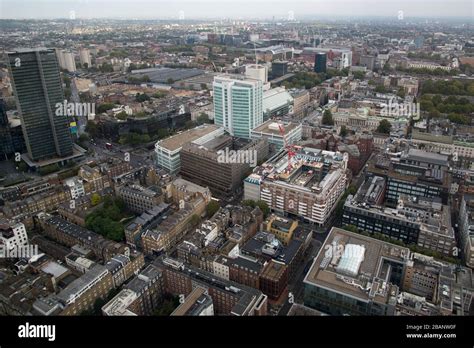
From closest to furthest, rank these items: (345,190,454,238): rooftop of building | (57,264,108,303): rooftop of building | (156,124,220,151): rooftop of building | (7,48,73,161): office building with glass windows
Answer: (57,264,108,303): rooftop of building
(345,190,454,238): rooftop of building
(7,48,73,161): office building with glass windows
(156,124,220,151): rooftop of building

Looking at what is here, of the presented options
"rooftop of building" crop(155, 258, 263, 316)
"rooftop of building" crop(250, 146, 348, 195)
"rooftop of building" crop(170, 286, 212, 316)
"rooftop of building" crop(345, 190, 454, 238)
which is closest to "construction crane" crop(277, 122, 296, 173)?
"rooftop of building" crop(250, 146, 348, 195)

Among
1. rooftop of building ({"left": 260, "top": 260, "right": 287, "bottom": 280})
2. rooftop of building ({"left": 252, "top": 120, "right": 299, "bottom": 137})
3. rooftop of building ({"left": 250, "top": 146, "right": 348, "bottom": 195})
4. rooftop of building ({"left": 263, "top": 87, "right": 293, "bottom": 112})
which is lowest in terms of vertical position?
rooftop of building ({"left": 260, "top": 260, "right": 287, "bottom": 280})

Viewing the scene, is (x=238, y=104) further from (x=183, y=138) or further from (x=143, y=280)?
(x=143, y=280)

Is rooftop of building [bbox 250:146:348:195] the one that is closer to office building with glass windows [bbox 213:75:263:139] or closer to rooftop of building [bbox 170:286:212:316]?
office building with glass windows [bbox 213:75:263:139]

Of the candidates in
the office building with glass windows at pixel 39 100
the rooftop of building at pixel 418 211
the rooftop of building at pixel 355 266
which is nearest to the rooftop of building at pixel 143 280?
the rooftop of building at pixel 355 266

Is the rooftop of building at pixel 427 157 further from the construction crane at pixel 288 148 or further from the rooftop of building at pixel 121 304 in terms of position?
the rooftop of building at pixel 121 304

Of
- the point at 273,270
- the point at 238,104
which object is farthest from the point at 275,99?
the point at 273,270
